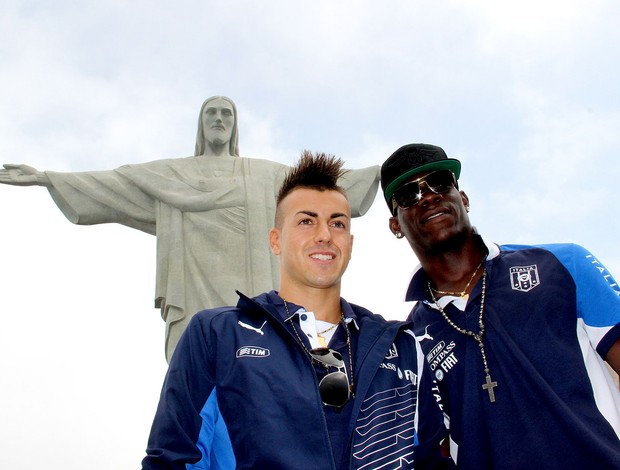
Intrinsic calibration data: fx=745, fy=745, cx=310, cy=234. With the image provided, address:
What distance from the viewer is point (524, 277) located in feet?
11.6

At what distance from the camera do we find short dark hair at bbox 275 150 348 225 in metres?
3.49

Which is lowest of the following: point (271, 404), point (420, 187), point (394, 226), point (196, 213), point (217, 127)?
point (271, 404)

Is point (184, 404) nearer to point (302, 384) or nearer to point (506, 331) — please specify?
point (302, 384)

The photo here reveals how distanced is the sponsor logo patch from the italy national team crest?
134 cm

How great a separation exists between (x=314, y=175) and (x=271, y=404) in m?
1.23

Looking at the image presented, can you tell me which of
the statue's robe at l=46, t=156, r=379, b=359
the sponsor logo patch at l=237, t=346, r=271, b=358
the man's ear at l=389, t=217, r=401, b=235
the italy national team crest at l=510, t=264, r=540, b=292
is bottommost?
the sponsor logo patch at l=237, t=346, r=271, b=358

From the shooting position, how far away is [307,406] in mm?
2686

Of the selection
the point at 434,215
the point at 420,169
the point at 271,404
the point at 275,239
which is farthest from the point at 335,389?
the point at 420,169

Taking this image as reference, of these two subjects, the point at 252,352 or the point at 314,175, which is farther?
the point at 314,175

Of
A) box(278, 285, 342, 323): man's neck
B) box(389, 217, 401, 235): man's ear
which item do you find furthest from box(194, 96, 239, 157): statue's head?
box(278, 285, 342, 323): man's neck

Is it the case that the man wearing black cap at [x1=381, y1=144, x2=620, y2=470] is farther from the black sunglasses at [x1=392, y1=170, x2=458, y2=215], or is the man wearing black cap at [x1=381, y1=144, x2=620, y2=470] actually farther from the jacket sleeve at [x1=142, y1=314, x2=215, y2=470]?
the jacket sleeve at [x1=142, y1=314, x2=215, y2=470]

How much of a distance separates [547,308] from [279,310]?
1.24 m

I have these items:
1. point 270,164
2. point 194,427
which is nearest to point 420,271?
point 194,427

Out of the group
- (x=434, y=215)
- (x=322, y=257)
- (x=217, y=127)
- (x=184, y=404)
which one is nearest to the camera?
(x=184, y=404)
